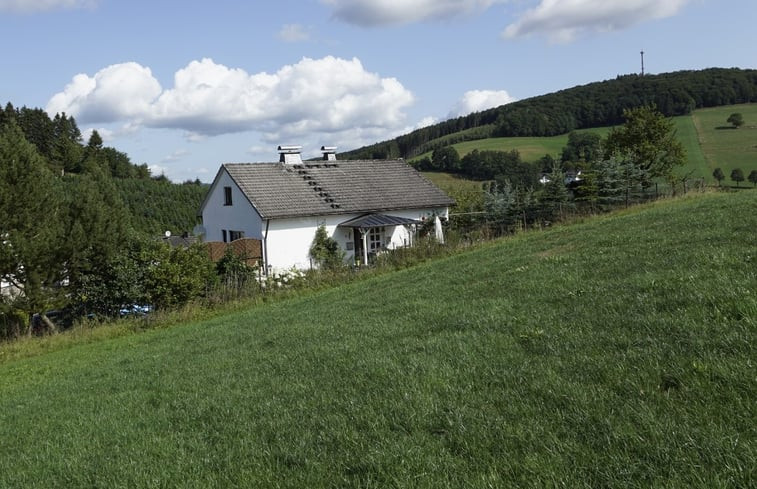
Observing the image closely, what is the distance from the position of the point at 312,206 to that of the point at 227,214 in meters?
5.19

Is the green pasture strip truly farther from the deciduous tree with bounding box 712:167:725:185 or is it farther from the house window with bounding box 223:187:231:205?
the house window with bounding box 223:187:231:205

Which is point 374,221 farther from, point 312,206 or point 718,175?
point 718,175

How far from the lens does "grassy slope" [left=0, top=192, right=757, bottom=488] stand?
3551mm

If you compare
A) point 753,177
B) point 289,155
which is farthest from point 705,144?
point 289,155

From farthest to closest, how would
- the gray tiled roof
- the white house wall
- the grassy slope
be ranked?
the gray tiled roof, the white house wall, the grassy slope

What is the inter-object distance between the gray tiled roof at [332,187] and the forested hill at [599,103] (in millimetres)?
36839

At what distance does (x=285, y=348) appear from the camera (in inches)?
330

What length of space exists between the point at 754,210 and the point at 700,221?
1045 mm

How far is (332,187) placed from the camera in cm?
3222

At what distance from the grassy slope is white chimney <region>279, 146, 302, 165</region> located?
82.4ft

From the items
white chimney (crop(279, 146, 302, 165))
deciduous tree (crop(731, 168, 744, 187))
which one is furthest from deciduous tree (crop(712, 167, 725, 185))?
white chimney (crop(279, 146, 302, 165))

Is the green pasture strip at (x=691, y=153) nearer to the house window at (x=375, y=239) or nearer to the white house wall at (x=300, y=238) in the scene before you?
the house window at (x=375, y=239)

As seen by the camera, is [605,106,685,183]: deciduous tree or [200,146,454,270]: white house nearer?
[200,146,454,270]: white house

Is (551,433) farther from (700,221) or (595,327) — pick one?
(700,221)
